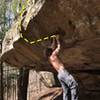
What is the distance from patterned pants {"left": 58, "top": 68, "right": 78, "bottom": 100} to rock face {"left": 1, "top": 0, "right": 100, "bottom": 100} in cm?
97

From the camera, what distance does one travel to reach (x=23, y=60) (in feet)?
29.4

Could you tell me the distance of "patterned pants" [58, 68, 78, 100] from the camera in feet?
18.6

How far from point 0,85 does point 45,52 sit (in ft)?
17.6

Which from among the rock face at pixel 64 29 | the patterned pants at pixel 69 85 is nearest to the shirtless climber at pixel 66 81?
the patterned pants at pixel 69 85

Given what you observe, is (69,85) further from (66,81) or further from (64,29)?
(64,29)

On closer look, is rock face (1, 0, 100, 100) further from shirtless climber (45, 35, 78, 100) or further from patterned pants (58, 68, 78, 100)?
patterned pants (58, 68, 78, 100)

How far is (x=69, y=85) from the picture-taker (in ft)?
18.9

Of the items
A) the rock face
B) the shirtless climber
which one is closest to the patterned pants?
the shirtless climber

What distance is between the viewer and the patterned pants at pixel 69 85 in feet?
18.6

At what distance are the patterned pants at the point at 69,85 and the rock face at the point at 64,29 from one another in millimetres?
974

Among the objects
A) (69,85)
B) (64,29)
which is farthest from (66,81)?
(64,29)

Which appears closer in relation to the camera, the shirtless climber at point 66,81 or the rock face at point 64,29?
the shirtless climber at point 66,81

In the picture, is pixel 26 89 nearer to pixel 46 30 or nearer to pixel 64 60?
pixel 64 60

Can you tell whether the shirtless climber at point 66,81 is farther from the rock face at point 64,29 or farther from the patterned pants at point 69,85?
the rock face at point 64,29
